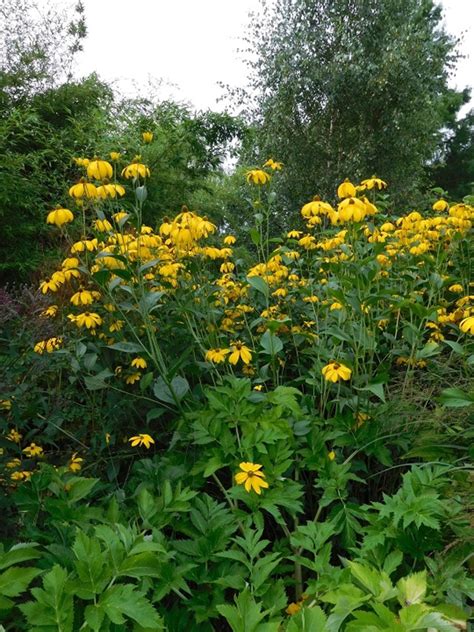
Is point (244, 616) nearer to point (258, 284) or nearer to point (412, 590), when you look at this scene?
point (412, 590)

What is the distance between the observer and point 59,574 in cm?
84

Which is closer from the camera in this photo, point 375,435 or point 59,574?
point 59,574

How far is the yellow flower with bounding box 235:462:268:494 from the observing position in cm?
119

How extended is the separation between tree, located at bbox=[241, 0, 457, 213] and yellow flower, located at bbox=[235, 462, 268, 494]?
7493mm

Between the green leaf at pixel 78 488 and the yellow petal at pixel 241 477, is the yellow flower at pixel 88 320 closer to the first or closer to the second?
the green leaf at pixel 78 488

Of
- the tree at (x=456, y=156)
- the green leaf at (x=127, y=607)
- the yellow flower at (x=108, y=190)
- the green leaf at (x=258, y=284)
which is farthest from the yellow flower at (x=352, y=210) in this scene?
the tree at (x=456, y=156)

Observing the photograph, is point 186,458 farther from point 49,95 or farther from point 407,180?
point 407,180

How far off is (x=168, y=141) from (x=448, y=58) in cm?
598

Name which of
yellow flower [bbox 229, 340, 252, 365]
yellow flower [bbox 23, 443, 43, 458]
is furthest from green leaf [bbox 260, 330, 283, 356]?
yellow flower [bbox 23, 443, 43, 458]

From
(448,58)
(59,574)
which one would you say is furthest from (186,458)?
(448,58)

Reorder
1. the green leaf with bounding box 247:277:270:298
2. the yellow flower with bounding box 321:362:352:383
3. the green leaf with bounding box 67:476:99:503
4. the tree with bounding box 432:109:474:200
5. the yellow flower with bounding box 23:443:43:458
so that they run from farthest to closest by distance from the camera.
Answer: the tree with bounding box 432:109:474:200, the green leaf with bounding box 247:277:270:298, the yellow flower with bounding box 23:443:43:458, the yellow flower with bounding box 321:362:352:383, the green leaf with bounding box 67:476:99:503

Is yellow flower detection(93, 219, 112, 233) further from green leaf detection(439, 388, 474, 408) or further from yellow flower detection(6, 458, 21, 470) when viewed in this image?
green leaf detection(439, 388, 474, 408)

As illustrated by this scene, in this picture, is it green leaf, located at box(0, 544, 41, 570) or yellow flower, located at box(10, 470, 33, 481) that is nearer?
green leaf, located at box(0, 544, 41, 570)

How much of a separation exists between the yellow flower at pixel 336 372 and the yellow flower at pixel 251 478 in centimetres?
36
